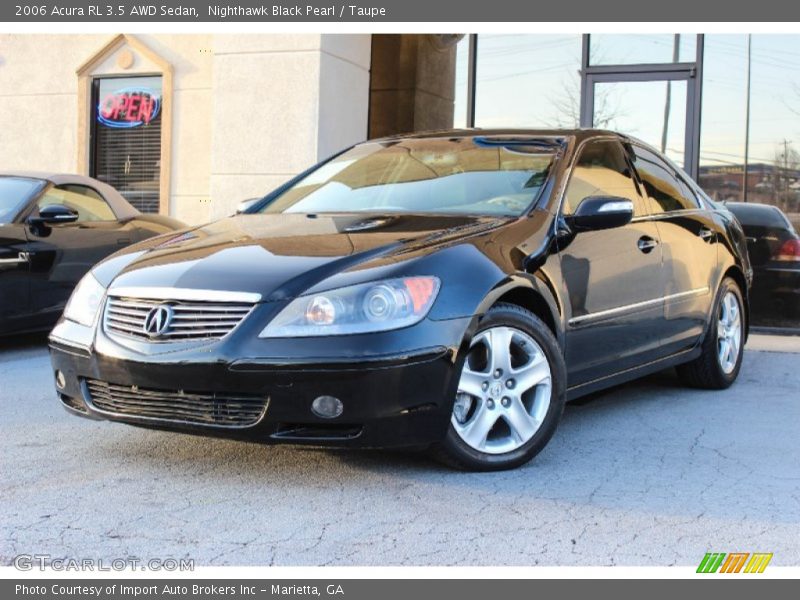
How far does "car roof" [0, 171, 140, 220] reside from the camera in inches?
333

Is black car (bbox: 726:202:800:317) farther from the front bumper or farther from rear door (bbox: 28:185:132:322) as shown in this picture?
the front bumper

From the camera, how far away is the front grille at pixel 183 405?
3.90m

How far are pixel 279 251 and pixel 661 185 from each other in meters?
2.68

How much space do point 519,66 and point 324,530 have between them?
9932mm

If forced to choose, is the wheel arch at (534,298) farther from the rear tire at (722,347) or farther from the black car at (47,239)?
the black car at (47,239)

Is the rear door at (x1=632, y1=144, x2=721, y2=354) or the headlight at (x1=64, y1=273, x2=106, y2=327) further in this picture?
the rear door at (x1=632, y1=144, x2=721, y2=354)

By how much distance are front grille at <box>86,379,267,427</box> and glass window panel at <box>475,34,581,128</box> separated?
28.8ft

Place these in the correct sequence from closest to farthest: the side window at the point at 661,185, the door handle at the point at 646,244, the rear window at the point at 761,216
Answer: the door handle at the point at 646,244, the side window at the point at 661,185, the rear window at the point at 761,216

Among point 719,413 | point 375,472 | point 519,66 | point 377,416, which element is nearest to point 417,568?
point 377,416

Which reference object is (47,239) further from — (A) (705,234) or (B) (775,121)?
(B) (775,121)

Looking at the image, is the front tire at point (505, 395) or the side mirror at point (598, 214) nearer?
the front tire at point (505, 395)

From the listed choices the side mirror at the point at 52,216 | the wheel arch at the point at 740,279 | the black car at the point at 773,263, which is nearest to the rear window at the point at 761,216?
the black car at the point at 773,263


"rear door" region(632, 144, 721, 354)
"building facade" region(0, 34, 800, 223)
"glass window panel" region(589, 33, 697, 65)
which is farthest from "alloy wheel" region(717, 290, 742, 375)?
"glass window panel" region(589, 33, 697, 65)

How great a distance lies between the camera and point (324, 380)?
3.79 m
